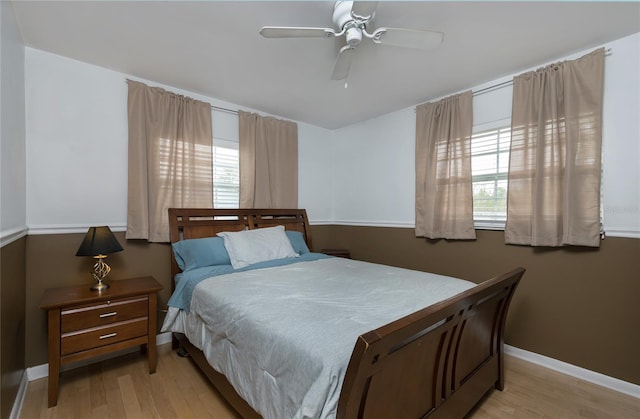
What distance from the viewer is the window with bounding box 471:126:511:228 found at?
2615 mm

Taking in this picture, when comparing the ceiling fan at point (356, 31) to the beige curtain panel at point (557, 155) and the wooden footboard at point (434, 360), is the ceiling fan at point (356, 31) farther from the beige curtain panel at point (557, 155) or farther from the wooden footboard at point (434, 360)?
the wooden footboard at point (434, 360)

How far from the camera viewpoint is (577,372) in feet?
7.05

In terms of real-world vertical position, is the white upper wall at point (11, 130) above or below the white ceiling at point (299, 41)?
below

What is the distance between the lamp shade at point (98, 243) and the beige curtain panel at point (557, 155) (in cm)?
338

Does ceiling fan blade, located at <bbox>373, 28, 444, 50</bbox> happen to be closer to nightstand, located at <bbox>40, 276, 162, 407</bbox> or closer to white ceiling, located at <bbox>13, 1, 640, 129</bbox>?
white ceiling, located at <bbox>13, 1, 640, 129</bbox>

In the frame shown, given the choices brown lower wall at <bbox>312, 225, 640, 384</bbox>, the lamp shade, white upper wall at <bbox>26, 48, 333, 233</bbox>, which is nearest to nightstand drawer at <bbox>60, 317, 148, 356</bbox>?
the lamp shade

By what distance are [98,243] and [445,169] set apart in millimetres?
3230

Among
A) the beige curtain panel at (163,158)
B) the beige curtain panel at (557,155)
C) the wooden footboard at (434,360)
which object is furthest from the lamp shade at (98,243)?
the beige curtain panel at (557,155)

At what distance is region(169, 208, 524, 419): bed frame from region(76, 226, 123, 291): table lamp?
0.85m

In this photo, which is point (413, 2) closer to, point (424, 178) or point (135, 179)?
point (424, 178)

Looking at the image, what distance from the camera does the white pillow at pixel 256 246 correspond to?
257 cm

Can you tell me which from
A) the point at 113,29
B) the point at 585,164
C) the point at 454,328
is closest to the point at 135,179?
the point at 113,29

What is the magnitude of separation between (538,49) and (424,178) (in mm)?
1423

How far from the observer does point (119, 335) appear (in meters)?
2.01
